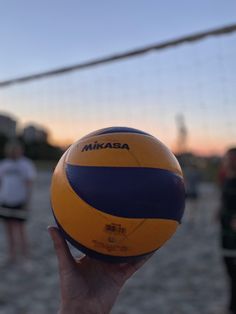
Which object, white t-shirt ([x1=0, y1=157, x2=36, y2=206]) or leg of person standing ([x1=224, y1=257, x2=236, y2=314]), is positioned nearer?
leg of person standing ([x1=224, y1=257, x2=236, y2=314])

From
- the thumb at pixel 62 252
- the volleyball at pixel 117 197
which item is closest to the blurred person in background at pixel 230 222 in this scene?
A: the volleyball at pixel 117 197

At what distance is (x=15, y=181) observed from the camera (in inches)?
216

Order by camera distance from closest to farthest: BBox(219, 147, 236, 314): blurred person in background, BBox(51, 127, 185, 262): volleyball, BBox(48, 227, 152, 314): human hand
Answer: BBox(48, 227, 152, 314): human hand
BBox(51, 127, 185, 262): volleyball
BBox(219, 147, 236, 314): blurred person in background

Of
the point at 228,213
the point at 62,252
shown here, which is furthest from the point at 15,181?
the point at 62,252

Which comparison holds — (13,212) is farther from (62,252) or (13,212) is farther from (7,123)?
(62,252)

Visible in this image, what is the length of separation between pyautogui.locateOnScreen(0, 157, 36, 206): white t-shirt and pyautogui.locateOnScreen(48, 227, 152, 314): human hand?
4.11 m

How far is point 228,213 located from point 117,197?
2627mm

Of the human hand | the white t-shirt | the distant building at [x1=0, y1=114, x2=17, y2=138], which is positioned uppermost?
the human hand

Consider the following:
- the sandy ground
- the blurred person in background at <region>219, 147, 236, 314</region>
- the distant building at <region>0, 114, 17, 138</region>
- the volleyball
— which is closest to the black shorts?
the sandy ground

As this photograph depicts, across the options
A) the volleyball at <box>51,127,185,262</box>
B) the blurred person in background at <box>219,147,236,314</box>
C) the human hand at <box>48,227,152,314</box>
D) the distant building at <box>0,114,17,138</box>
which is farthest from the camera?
the distant building at <box>0,114,17,138</box>

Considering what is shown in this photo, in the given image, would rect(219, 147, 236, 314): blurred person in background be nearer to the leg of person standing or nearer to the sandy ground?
the leg of person standing

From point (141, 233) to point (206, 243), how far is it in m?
5.55

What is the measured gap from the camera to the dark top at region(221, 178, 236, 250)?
3.80 meters

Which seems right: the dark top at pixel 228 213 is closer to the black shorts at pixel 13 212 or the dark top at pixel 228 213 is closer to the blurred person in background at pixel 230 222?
the blurred person in background at pixel 230 222
